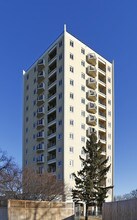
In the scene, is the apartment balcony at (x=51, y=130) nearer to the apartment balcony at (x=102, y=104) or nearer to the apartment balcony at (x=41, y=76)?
the apartment balcony at (x=102, y=104)

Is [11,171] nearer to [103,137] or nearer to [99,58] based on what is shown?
[103,137]

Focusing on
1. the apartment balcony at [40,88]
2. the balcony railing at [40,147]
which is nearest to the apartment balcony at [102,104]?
the apartment balcony at [40,88]

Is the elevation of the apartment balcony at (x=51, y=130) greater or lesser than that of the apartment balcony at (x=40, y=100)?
lesser

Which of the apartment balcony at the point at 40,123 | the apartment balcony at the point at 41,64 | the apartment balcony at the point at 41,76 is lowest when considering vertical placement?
the apartment balcony at the point at 40,123

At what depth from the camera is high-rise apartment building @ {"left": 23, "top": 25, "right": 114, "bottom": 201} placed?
86.9 meters

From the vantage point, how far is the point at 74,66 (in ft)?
305

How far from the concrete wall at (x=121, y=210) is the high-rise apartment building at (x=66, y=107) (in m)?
47.3

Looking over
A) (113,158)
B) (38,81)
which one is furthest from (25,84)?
(113,158)

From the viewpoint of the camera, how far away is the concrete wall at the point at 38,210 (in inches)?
1273

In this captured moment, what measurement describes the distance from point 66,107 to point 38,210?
55105mm

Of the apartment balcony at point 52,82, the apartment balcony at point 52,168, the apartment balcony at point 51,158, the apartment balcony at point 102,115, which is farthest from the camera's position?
the apartment balcony at point 102,115

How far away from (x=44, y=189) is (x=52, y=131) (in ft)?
97.5

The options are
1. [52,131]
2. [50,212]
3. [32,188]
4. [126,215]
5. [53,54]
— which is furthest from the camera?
[53,54]

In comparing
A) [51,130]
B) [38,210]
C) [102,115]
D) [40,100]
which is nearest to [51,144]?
[51,130]
